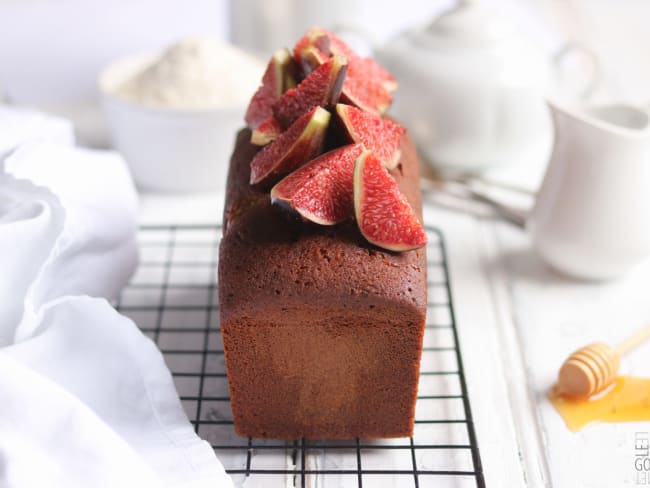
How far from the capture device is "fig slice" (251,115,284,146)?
6.52ft

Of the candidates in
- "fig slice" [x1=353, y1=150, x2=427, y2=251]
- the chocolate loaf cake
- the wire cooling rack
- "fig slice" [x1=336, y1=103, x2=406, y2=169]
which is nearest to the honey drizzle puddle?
the wire cooling rack

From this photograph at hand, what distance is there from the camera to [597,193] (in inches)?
93.0

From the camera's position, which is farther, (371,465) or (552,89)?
(552,89)

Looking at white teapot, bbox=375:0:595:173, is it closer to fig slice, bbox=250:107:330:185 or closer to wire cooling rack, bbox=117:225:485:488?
wire cooling rack, bbox=117:225:485:488

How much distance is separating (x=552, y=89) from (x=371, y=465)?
66.9 inches

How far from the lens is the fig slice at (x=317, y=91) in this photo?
191 centimetres

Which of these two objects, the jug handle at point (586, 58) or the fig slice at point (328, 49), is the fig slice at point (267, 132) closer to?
the fig slice at point (328, 49)

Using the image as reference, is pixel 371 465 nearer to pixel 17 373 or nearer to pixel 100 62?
pixel 17 373

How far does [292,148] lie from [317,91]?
189mm

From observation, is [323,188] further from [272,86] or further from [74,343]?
[74,343]

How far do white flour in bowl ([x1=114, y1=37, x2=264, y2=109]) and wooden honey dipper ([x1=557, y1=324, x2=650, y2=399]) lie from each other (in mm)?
1518

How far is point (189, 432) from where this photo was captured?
1796mm

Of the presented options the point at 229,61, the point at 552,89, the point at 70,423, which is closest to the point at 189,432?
the point at 70,423

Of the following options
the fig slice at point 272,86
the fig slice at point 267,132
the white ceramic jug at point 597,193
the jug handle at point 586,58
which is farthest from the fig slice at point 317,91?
the jug handle at point 586,58
